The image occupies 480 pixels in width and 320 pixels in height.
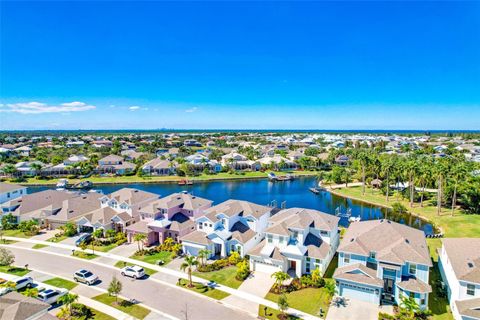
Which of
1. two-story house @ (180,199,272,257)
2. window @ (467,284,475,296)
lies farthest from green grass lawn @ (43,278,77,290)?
window @ (467,284,475,296)

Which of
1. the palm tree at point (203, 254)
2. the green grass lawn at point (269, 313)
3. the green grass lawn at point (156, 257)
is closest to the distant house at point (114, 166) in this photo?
the green grass lawn at point (156, 257)

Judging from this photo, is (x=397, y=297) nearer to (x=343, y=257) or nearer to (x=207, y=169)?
(x=343, y=257)

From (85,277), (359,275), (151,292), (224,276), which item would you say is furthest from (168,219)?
(359,275)

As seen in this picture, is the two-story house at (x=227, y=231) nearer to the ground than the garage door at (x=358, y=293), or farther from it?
farther from it

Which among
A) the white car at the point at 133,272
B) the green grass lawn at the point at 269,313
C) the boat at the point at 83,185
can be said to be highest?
the white car at the point at 133,272

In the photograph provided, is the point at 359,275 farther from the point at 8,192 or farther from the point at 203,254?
the point at 8,192

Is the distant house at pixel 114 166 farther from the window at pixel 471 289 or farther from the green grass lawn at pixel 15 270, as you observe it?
the window at pixel 471 289

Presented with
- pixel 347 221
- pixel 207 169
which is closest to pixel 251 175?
pixel 207 169
